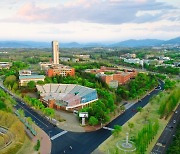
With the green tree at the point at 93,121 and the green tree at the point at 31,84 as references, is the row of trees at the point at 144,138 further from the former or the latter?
the green tree at the point at 31,84

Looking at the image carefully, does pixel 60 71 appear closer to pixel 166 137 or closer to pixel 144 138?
pixel 166 137

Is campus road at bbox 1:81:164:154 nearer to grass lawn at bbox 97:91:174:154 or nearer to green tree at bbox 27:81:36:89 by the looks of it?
grass lawn at bbox 97:91:174:154

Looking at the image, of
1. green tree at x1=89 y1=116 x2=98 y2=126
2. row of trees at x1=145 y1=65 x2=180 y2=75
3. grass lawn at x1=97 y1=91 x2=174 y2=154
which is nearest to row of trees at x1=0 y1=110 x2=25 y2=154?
grass lawn at x1=97 y1=91 x2=174 y2=154

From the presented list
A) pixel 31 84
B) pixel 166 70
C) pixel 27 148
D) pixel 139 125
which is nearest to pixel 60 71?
pixel 31 84

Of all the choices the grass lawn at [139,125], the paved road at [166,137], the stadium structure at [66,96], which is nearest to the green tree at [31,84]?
the stadium structure at [66,96]

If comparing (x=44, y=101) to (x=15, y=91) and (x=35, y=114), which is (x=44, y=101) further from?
(x=15, y=91)

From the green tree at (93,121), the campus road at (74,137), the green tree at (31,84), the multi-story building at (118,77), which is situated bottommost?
the campus road at (74,137)
